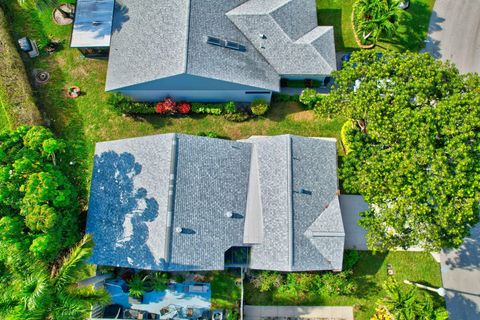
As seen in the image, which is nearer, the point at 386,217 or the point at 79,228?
the point at 386,217

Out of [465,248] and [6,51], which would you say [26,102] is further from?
[465,248]

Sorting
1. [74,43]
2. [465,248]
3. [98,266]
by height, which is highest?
[74,43]

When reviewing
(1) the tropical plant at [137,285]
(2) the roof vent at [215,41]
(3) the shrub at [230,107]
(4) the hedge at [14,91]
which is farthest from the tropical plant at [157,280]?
(2) the roof vent at [215,41]

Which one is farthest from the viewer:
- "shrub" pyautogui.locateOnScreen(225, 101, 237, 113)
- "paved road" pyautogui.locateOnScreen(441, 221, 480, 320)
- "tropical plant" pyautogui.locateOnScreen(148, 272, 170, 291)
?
"shrub" pyautogui.locateOnScreen(225, 101, 237, 113)

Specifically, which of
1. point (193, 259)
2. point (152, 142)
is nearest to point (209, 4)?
point (152, 142)

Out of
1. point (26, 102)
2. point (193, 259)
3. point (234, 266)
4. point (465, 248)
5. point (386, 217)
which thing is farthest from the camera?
point (26, 102)

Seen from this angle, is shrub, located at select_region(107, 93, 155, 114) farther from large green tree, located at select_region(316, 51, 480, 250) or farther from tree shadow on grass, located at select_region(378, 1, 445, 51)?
tree shadow on grass, located at select_region(378, 1, 445, 51)

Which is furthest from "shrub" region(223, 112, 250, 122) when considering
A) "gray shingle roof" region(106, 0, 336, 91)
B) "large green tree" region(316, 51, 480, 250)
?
"large green tree" region(316, 51, 480, 250)

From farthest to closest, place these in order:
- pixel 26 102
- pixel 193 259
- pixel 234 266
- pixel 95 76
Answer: pixel 95 76, pixel 26 102, pixel 234 266, pixel 193 259

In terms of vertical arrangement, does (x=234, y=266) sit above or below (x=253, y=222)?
below
